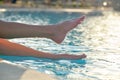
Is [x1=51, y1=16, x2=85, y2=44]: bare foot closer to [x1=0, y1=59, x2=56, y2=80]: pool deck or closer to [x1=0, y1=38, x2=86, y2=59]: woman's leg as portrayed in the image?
[x1=0, y1=38, x2=86, y2=59]: woman's leg

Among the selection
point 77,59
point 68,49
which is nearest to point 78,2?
point 68,49

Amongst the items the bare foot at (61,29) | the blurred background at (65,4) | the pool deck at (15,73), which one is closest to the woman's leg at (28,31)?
the bare foot at (61,29)

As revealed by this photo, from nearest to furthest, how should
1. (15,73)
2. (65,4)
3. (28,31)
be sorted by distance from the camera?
(15,73)
(28,31)
(65,4)

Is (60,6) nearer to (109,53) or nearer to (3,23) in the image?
(109,53)

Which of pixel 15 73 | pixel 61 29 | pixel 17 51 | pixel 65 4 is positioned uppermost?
pixel 61 29

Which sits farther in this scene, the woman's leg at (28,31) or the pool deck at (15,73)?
the woman's leg at (28,31)

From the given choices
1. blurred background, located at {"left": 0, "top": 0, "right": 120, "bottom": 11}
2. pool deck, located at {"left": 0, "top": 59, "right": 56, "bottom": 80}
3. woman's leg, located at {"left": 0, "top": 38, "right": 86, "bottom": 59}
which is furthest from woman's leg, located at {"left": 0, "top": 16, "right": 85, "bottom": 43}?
blurred background, located at {"left": 0, "top": 0, "right": 120, "bottom": 11}

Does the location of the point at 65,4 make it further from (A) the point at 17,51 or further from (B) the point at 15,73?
(B) the point at 15,73

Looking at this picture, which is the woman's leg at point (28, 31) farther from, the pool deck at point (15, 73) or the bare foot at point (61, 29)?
the pool deck at point (15, 73)

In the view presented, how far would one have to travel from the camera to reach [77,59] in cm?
435

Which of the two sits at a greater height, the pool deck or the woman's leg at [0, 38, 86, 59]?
the pool deck

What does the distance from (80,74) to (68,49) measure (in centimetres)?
190

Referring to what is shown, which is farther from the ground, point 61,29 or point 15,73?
point 61,29

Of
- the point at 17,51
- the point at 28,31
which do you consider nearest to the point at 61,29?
the point at 28,31
